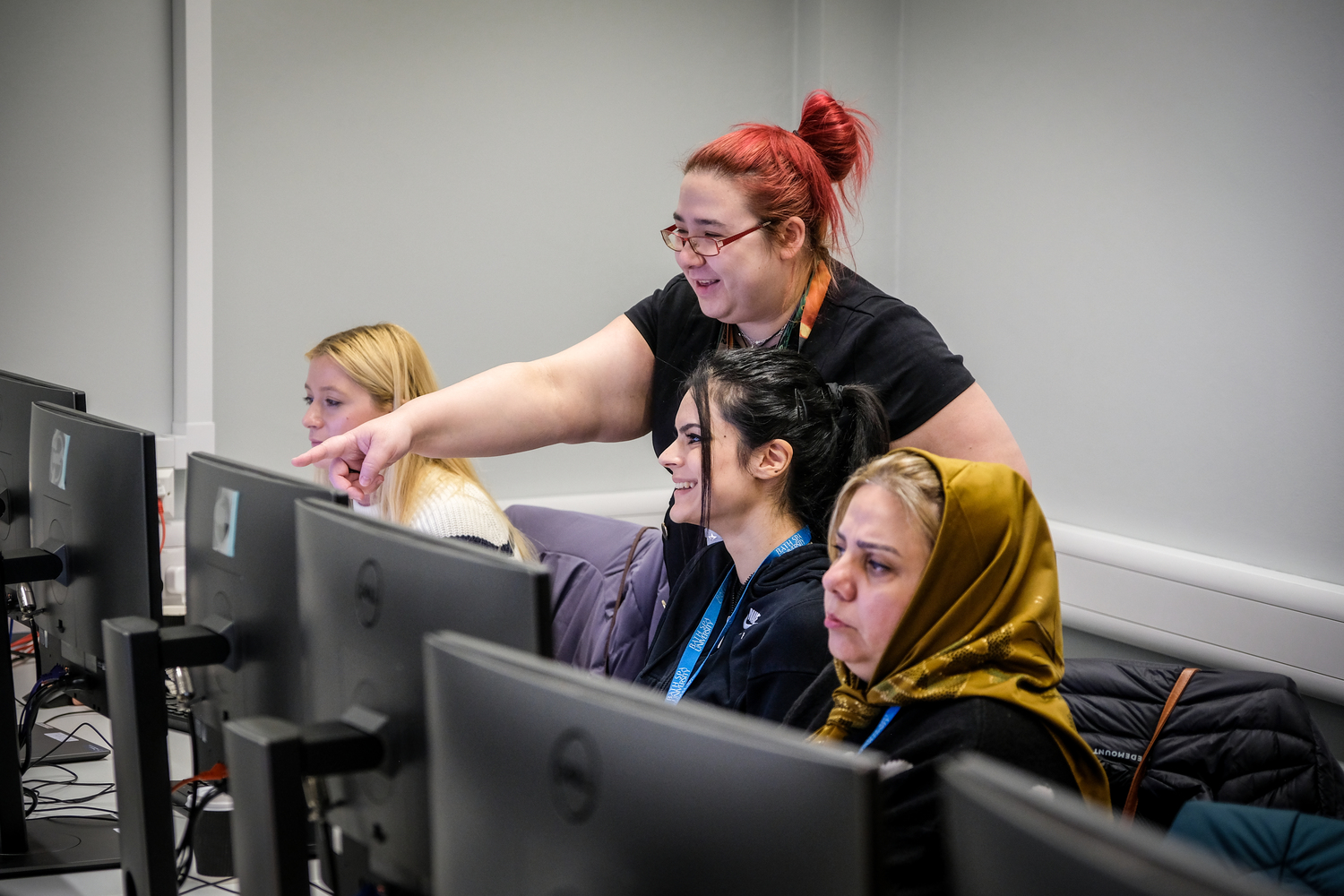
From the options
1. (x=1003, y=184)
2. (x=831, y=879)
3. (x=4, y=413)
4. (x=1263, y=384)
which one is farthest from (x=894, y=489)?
(x=1003, y=184)

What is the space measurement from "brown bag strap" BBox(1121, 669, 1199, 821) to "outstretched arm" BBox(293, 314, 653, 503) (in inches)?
38.6

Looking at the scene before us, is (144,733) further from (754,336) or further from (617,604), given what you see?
(617,604)

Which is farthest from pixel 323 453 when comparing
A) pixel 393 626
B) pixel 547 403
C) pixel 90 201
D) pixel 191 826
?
pixel 90 201

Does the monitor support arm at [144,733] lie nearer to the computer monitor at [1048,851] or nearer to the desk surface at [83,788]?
the desk surface at [83,788]

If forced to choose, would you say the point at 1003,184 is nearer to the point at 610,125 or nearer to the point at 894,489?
the point at 610,125

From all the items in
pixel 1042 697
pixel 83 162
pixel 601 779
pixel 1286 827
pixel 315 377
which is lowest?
pixel 1286 827

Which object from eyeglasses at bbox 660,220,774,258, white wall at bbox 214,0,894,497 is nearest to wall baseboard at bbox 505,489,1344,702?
white wall at bbox 214,0,894,497

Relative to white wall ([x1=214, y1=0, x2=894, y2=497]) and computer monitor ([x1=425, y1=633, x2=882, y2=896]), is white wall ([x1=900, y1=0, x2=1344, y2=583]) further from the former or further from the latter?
computer monitor ([x1=425, y1=633, x2=882, y2=896])

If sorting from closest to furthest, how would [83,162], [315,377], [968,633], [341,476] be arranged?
[968,633] < [341,476] < [315,377] < [83,162]

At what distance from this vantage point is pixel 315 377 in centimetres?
250

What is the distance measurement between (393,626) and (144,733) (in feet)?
1.21

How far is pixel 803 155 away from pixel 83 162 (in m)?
1.99

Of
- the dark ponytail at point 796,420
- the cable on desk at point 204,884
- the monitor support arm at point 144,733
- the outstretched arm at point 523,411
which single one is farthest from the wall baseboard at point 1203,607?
the monitor support arm at point 144,733

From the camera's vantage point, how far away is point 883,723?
1.25 meters
